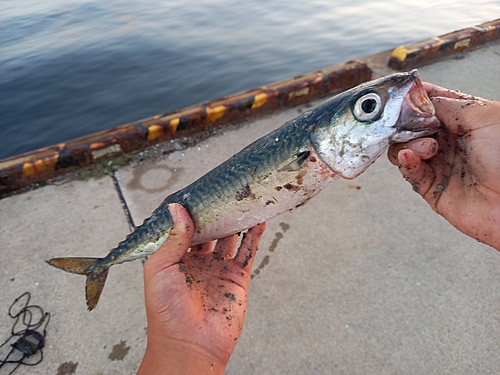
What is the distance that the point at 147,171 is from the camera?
167 inches

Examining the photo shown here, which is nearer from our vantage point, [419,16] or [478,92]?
[478,92]

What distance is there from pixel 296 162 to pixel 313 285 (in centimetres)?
134

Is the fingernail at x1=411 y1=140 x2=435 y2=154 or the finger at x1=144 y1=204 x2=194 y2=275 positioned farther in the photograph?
the finger at x1=144 y1=204 x2=194 y2=275

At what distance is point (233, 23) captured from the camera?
1177 centimetres

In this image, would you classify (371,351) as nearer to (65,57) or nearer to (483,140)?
(483,140)

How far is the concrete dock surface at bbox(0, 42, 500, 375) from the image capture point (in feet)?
8.41

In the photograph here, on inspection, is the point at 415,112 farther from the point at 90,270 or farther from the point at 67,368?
the point at 67,368

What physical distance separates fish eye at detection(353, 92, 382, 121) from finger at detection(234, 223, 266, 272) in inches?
41.7

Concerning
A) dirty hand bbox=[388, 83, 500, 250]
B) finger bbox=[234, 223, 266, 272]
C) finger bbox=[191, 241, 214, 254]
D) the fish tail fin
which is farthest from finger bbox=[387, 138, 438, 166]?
the fish tail fin

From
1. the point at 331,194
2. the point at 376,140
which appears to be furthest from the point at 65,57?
the point at 376,140

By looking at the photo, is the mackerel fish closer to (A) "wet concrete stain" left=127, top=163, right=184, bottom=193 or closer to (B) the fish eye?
(B) the fish eye

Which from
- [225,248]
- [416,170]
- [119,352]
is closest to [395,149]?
[416,170]

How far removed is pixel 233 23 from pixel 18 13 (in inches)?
304

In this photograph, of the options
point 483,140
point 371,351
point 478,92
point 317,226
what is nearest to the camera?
point 483,140
